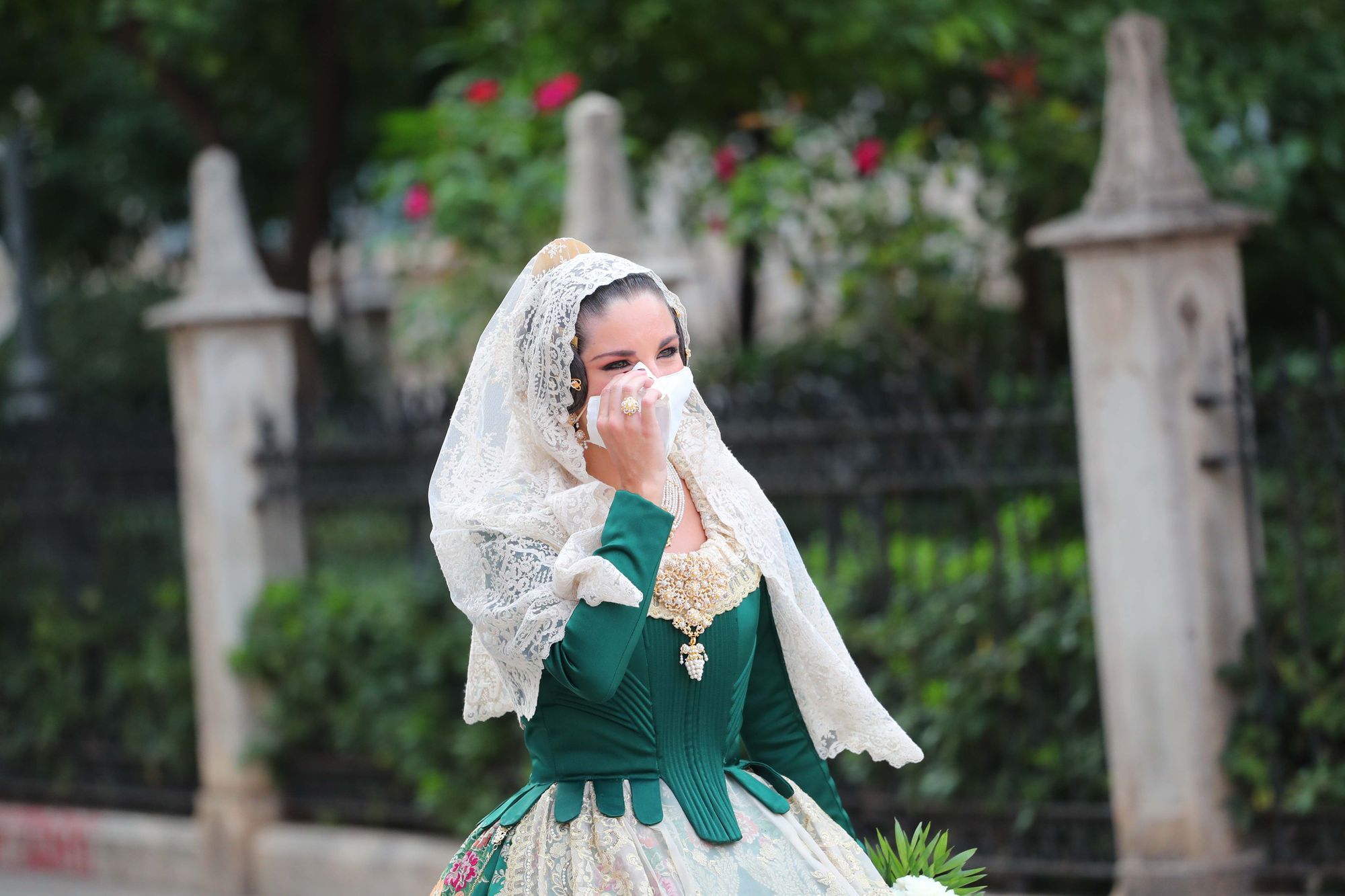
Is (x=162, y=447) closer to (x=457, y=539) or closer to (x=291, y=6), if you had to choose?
(x=291, y=6)

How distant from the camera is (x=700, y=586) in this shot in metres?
2.63

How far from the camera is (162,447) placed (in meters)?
8.09

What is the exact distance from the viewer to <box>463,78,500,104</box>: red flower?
26.4 ft

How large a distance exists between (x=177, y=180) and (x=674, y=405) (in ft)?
41.7

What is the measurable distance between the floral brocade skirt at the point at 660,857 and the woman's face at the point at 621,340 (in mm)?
614

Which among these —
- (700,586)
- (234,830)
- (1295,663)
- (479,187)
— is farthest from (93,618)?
(700,586)

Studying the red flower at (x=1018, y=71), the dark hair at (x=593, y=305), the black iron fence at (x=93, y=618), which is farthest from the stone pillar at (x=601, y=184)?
the dark hair at (x=593, y=305)

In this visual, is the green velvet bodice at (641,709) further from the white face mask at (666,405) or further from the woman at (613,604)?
the white face mask at (666,405)

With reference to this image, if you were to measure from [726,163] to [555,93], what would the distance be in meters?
1.16

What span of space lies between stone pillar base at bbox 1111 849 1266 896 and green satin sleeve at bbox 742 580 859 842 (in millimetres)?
2494

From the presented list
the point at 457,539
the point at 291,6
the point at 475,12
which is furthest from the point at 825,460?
the point at 291,6

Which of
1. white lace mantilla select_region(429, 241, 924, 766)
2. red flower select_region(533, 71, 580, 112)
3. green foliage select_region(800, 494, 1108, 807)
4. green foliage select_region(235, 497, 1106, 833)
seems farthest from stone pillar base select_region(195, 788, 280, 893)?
white lace mantilla select_region(429, 241, 924, 766)

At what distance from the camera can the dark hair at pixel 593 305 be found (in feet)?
8.45

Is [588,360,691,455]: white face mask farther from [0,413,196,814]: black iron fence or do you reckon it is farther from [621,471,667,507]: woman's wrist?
[0,413,196,814]: black iron fence
